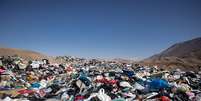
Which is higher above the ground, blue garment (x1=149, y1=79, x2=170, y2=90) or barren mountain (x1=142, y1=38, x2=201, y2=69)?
barren mountain (x1=142, y1=38, x2=201, y2=69)

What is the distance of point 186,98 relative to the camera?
8.02 m

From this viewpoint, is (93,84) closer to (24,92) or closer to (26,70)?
(24,92)

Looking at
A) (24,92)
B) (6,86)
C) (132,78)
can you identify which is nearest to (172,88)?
(132,78)

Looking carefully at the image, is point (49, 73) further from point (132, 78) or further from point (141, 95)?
point (141, 95)

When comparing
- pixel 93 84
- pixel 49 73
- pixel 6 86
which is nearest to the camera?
pixel 93 84

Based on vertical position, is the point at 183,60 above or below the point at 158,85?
above

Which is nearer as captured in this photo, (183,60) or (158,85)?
(158,85)

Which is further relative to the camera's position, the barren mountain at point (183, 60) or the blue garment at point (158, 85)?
the barren mountain at point (183, 60)

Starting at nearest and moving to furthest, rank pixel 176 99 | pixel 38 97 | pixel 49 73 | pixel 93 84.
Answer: pixel 176 99 → pixel 38 97 → pixel 93 84 → pixel 49 73

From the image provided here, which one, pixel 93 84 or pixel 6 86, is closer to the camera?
pixel 93 84

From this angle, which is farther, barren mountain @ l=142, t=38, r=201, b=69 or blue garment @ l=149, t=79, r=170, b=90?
barren mountain @ l=142, t=38, r=201, b=69

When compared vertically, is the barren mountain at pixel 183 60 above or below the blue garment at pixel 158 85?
above

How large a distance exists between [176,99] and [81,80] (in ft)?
11.3

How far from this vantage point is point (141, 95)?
8.27 meters
